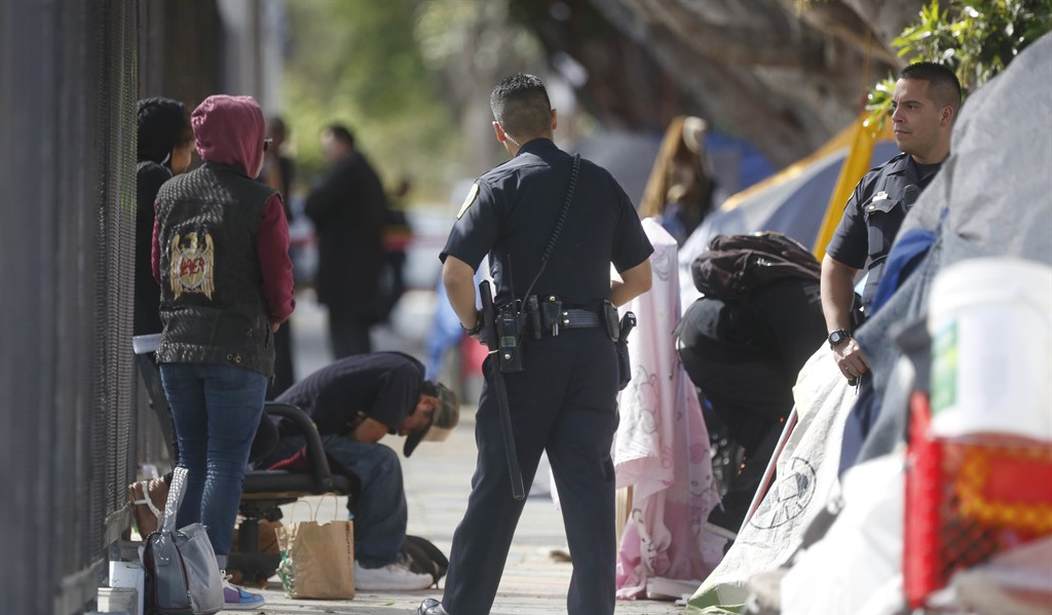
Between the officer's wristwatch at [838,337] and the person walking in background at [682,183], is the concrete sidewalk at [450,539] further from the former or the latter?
the person walking in background at [682,183]

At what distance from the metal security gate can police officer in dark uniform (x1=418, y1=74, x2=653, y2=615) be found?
46.2 inches

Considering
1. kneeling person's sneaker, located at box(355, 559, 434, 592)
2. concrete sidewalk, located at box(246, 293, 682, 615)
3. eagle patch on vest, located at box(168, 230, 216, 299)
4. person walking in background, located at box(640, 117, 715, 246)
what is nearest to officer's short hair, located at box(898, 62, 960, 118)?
concrete sidewalk, located at box(246, 293, 682, 615)

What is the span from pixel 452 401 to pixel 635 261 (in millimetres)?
1816

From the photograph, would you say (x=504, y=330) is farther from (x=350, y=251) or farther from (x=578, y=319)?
(x=350, y=251)

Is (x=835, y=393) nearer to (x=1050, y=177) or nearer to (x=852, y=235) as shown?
(x=852, y=235)

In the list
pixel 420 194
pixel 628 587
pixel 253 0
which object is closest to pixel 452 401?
pixel 628 587

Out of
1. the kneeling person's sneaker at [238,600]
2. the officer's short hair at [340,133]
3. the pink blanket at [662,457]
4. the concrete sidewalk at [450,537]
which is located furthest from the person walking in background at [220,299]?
the officer's short hair at [340,133]

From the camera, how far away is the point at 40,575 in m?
4.68

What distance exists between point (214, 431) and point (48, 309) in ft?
6.29

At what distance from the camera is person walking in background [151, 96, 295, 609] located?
6.50 meters

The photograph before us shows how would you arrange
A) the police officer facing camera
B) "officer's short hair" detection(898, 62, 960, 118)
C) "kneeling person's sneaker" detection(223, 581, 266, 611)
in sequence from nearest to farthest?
the police officer facing camera
"officer's short hair" detection(898, 62, 960, 118)
"kneeling person's sneaker" detection(223, 581, 266, 611)

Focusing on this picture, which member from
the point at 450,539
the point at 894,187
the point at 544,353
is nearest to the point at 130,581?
the point at 544,353

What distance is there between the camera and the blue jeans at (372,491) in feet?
24.6

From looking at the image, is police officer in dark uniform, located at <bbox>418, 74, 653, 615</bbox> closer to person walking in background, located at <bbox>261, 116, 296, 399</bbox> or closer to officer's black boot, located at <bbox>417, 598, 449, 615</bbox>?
officer's black boot, located at <bbox>417, 598, 449, 615</bbox>
